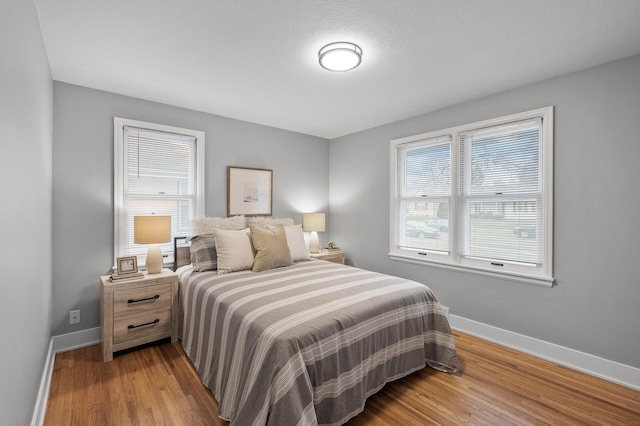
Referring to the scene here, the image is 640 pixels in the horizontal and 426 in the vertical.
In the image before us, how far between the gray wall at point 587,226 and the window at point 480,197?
106 millimetres

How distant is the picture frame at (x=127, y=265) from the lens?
2.68m

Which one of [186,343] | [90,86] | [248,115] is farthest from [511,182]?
[90,86]

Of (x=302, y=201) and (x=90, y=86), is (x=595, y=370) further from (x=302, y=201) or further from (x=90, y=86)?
(x=90, y=86)

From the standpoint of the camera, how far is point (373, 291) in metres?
2.25

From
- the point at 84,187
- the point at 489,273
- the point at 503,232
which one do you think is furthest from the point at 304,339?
the point at 84,187

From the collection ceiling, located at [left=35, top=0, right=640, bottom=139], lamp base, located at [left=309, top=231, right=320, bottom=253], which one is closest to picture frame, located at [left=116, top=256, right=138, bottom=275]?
ceiling, located at [left=35, top=0, right=640, bottom=139]

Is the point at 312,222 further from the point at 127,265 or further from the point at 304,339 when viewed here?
the point at 304,339

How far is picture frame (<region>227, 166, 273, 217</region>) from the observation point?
12.2 feet

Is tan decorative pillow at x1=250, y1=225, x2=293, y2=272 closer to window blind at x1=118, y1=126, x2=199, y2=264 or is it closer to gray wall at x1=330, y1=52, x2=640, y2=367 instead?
window blind at x1=118, y1=126, x2=199, y2=264

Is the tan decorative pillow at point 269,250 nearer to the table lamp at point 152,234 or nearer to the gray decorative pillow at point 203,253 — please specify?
the gray decorative pillow at point 203,253

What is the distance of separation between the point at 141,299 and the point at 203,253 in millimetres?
647

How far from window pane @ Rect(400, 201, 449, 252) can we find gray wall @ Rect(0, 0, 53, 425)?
3.48 metres

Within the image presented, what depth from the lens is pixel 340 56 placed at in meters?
2.13

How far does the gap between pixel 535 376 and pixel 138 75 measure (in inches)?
163
